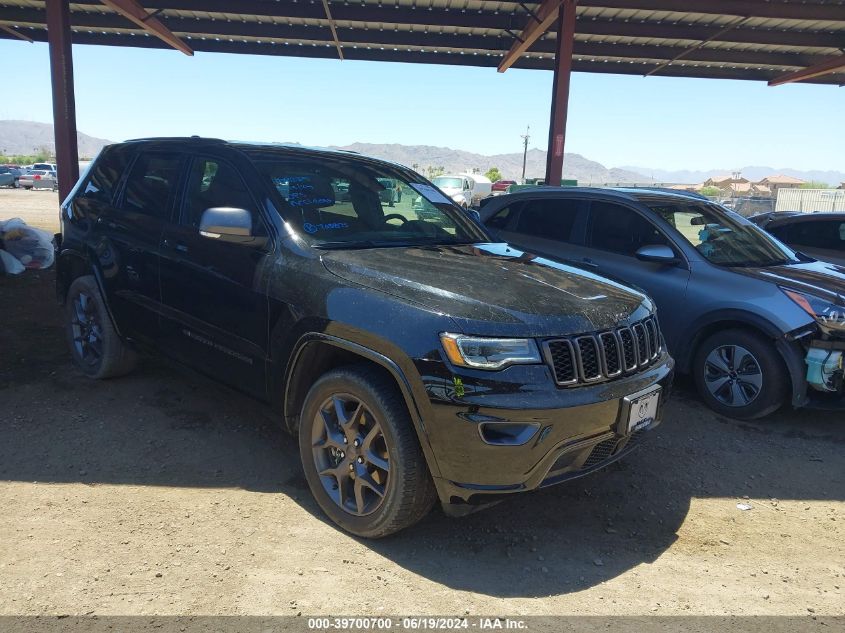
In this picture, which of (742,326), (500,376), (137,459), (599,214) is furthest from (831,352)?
(137,459)

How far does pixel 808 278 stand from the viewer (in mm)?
4816

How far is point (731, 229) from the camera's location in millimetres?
5562

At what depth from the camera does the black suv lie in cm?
256

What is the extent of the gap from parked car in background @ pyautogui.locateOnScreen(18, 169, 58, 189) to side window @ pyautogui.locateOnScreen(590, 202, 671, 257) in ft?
156

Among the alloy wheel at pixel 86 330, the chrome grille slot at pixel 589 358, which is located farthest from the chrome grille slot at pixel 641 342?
the alloy wheel at pixel 86 330

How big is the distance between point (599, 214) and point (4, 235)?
8.33 m

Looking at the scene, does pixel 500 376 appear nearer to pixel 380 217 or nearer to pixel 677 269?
pixel 380 217

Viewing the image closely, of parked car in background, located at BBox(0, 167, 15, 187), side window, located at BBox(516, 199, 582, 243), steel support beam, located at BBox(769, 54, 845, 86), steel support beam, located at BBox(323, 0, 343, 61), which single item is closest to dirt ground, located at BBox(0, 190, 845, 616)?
side window, located at BBox(516, 199, 582, 243)

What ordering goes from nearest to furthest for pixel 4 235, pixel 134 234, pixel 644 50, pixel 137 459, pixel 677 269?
pixel 137 459 < pixel 134 234 < pixel 677 269 < pixel 4 235 < pixel 644 50

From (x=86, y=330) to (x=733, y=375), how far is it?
508 centimetres

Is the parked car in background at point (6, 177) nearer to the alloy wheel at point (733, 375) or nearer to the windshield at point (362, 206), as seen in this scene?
the windshield at point (362, 206)

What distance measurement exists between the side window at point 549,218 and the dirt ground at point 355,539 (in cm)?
225

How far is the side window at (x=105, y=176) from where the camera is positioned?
452 cm

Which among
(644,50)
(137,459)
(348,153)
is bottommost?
(137,459)
